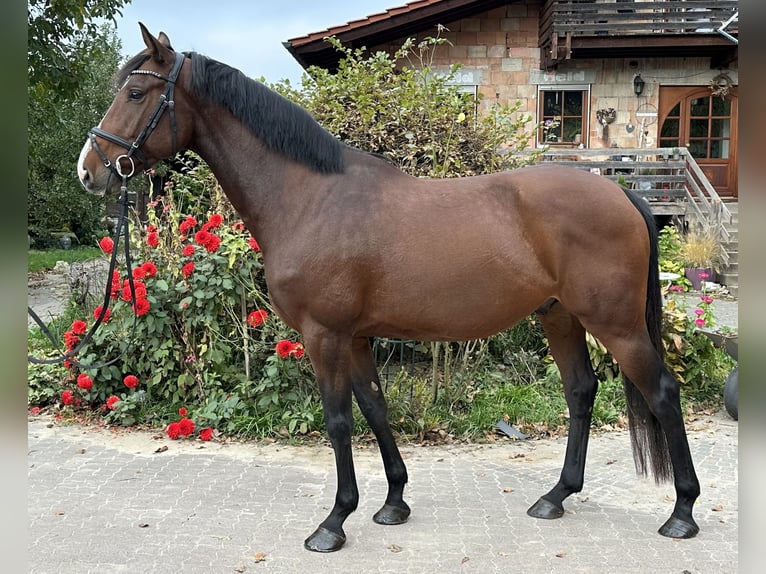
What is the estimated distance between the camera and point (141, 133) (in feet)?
9.28

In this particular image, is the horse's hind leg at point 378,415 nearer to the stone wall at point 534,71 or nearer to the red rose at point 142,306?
the red rose at point 142,306

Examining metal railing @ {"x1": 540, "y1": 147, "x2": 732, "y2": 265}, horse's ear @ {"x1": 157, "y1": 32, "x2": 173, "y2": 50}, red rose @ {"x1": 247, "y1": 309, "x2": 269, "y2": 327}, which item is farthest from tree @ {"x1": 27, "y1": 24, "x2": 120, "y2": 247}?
horse's ear @ {"x1": 157, "y1": 32, "x2": 173, "y2": 50}

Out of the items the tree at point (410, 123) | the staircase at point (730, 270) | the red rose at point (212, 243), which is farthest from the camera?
the staircase at point (730, 270)

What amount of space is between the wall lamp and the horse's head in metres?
13.3

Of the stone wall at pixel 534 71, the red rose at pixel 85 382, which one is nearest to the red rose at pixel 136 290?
the red rose at pixel 85 382

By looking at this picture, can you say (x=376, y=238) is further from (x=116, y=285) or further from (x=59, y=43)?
(x=59, y=43)

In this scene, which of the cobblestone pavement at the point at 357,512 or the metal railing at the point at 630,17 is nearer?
the cobblestone pavement at the point at 357,512

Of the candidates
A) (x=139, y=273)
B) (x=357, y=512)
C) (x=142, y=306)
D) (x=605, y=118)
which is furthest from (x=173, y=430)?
(x=605, y=118)

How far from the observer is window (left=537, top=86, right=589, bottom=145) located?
1400cm

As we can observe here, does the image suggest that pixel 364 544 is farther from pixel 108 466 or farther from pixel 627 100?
pixel 627 100

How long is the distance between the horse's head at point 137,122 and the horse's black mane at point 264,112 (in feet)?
0.20

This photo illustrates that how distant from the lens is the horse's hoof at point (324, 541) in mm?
2934

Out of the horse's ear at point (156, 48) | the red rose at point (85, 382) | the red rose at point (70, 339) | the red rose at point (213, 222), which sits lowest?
the red rose at point (85, 382)

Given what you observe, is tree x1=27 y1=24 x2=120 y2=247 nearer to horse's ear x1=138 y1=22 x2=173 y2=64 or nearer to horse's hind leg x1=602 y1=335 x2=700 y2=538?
horse's ear x1=138 y1=22 x2=173 y2=64
